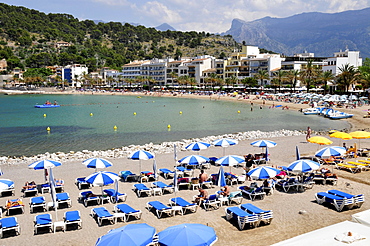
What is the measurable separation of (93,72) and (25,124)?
4225 inches

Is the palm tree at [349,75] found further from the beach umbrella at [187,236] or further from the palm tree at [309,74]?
the beach umbrella at [187,236]

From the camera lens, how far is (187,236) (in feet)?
25.4

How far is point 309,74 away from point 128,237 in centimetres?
7524

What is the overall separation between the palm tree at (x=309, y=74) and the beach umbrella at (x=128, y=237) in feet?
242

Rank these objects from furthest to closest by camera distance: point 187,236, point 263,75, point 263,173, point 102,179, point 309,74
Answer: point 263,75 → point 309,74 → point 263,173 → point 102,179 → point 187,236

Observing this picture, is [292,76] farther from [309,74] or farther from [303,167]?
[303,167]

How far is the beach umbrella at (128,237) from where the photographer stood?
7590 millimetres

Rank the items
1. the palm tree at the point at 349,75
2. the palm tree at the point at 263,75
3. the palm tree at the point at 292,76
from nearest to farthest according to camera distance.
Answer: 1. the palm tree at the point at 349,75
2. the palm tree at the point at 292,76
3. the palm tree at the point at 263,75

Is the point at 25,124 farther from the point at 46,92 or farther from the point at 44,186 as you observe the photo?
the point at 46,92

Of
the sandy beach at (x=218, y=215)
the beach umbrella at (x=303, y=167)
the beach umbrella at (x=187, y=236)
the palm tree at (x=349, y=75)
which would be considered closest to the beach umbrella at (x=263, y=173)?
the sandy beach at (x=218, y=215)

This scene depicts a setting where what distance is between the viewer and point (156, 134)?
35562 millimetres

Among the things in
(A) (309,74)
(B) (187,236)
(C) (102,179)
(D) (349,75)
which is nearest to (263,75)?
(A) (309,74)

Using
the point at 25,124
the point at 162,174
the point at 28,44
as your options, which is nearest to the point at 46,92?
the point at 28,44

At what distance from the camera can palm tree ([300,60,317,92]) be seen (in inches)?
2984
